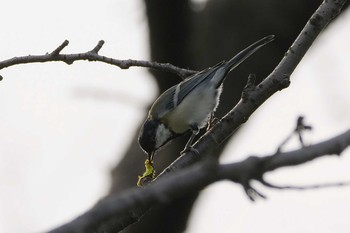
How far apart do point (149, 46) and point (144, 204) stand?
277 centimetres

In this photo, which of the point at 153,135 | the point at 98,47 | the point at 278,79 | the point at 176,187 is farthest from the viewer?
the point at 153,135

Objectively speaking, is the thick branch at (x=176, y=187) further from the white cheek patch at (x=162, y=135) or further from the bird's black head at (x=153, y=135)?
the white cheek patch at (x=162, y=135)

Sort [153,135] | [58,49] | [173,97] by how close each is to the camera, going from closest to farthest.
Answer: [58,49]
[153,135]
[173,97]

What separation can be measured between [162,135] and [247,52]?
0.74 meters

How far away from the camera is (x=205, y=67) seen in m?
4.12

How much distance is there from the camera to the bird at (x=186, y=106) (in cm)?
399

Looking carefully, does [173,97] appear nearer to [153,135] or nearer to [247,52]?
[153,135]

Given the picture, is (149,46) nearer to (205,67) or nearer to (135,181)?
(205,67)

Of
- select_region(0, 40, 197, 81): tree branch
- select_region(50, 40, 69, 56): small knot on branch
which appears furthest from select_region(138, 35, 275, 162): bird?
select_region(50, 40, 69, 56): small knot on branch

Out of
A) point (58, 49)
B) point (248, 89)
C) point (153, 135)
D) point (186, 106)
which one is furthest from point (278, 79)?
point (186, 106)

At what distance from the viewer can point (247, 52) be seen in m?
3.82

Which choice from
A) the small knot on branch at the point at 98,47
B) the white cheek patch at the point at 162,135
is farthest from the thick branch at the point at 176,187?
the white cheek patch at the point at 162,135

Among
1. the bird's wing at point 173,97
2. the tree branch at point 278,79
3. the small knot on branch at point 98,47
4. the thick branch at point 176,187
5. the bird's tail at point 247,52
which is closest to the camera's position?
the thick branch at point 176,187

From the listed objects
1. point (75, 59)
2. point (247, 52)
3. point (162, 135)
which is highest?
point (75, 59)
